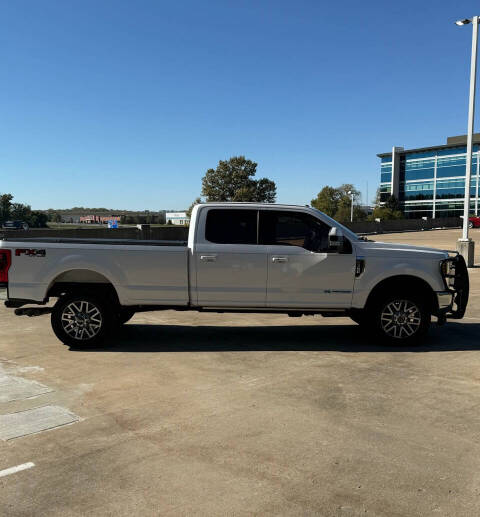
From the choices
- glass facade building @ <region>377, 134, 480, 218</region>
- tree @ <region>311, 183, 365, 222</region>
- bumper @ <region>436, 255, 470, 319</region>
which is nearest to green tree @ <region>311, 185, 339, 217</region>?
tree @ <region>311, 183, 365, 222</region>

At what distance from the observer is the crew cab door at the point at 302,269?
705 centimetres

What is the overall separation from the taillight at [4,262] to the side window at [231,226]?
275 cm

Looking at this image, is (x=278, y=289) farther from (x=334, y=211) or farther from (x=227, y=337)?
(x=334, y=211)

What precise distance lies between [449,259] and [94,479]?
584cm

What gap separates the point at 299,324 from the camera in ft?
29.9

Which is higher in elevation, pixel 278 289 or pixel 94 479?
pixel 278 289

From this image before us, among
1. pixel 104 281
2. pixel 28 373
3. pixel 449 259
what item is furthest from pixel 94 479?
pixel 449 259

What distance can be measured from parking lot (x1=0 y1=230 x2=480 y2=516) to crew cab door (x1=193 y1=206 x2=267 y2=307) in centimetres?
75

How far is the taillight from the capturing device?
6.95 metres

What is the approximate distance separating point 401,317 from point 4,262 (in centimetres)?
568

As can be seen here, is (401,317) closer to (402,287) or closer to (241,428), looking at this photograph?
(402,287)

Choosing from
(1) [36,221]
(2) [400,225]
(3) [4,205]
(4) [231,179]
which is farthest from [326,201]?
(3) [4,205]

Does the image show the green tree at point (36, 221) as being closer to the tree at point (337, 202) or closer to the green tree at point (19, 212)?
the green tree at point (19, 212)

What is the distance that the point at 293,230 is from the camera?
722 centimetres
